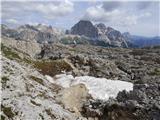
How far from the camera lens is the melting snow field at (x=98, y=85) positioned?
49.0 m

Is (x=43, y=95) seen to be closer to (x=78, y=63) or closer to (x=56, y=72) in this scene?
(x=56, y=72)

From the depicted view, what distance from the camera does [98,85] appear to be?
5284 centimetres

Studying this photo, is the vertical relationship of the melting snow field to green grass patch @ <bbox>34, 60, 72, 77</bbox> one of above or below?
below

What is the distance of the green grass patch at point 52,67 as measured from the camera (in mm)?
61031

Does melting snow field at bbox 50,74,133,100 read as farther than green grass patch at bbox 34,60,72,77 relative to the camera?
No

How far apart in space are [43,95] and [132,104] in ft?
35.8

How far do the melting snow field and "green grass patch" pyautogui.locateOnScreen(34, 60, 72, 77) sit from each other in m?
2.81

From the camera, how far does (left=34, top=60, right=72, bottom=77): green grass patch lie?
61.0m

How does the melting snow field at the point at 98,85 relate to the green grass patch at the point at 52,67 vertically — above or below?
below

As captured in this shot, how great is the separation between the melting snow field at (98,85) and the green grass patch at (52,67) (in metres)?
2.81

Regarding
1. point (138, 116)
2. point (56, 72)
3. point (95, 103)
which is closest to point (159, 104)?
point (138, 116)

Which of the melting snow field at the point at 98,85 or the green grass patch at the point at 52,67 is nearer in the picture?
the melting snow field at the point at 98,85

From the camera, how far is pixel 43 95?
1550 inches

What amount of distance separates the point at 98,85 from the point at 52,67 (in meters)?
14.7
